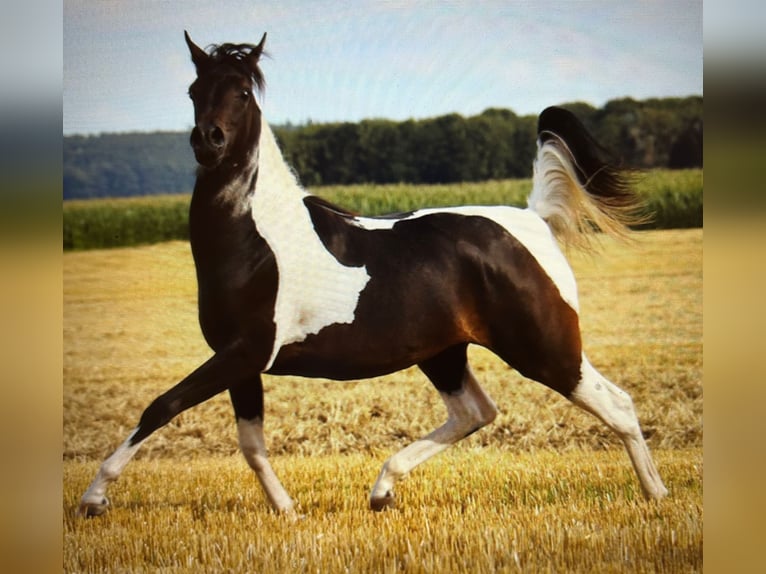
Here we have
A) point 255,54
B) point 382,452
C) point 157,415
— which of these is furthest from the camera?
point 382,452

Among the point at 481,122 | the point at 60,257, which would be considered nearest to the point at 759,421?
the point at 481,122

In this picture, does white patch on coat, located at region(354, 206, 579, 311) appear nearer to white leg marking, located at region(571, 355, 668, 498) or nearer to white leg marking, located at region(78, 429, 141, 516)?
white leg marking, located at region(571, 355, 668, 498)

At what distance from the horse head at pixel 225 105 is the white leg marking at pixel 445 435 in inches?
59.0

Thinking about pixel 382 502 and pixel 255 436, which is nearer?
pixel 255 436

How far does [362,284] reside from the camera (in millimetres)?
3805

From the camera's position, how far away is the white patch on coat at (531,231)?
3.93m

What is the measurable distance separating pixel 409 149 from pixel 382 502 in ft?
6.02

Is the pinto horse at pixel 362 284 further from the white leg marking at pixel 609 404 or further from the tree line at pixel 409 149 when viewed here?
the tree line at pixel 409 149

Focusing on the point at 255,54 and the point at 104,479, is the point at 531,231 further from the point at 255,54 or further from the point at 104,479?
the point at 104,479

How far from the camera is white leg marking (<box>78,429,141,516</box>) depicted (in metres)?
3.62

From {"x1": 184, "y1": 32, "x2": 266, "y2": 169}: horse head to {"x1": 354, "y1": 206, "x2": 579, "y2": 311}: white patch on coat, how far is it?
2.06ft

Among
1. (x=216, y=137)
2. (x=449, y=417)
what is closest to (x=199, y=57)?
(x=216, y=137)

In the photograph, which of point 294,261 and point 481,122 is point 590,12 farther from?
point 294,261

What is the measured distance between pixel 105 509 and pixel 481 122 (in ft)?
8.64
